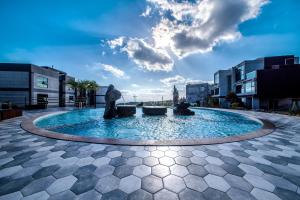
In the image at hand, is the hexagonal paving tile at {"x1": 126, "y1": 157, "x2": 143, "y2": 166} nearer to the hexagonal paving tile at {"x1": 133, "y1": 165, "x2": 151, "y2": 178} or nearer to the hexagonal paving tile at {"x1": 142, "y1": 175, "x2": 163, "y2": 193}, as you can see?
the hexagonal paving tile at {"x1": 133, "y1": 165, "x2": 151, "y2": 178}

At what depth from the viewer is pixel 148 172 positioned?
257 cm

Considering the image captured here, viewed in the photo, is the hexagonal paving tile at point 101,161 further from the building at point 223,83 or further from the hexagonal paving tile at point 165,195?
the building at point 223,83

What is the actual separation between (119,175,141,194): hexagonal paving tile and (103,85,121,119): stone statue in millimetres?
8955

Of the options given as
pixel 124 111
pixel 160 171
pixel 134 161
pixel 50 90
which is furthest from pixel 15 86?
pixel 160 171

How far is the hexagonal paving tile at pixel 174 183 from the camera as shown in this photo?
212 cm

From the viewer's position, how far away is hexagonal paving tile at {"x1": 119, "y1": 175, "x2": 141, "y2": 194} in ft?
6.86

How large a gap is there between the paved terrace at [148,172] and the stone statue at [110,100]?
6.93 metres

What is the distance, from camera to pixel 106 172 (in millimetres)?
2547

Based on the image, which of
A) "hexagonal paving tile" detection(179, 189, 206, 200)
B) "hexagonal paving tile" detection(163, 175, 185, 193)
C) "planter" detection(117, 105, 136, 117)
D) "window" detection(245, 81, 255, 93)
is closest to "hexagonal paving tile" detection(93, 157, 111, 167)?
"hexagonal paving tile" detection(163, 175, 185, 193)

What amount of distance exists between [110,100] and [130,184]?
9346 millimetres

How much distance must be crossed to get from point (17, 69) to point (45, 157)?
2210 cm

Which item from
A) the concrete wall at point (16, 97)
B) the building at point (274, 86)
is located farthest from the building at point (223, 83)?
the concrete wall at point (16, 97)

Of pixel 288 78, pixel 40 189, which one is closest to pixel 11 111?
pixel 40 189

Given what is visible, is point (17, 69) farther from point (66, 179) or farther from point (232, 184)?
point (232, 184)
